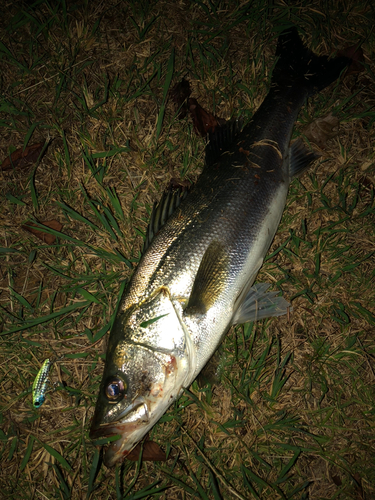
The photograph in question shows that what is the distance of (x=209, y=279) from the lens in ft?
7.29

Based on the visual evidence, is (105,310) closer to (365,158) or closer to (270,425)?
(270,425)

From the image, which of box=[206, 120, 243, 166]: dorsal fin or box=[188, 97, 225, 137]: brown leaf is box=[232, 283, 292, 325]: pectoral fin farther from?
box=[188, 97, 225, 137]: brown leaf

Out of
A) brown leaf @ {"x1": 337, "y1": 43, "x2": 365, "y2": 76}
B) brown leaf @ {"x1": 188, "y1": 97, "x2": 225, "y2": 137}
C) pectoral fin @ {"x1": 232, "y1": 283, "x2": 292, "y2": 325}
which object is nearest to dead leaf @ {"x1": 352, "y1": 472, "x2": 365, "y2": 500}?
pectoral fin @ {"x1": 232, "y1": 283, "x2": 292, "y2": 325}

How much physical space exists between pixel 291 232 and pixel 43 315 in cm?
228

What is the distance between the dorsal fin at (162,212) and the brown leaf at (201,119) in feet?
2.69

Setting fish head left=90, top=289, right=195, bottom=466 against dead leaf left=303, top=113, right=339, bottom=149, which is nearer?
fish head left=90, top=289, right=195, bottom=466

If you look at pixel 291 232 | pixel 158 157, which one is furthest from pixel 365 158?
pixel 158 157

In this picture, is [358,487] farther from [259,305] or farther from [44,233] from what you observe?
[44,233]

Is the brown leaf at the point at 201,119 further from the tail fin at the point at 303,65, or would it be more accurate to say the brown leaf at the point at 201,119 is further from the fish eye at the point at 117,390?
the fish eye at the point at 117,390

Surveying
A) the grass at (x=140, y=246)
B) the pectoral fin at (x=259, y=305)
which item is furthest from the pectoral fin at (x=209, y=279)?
the grass at (x=140, y=246)

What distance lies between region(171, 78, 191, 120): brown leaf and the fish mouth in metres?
2.48

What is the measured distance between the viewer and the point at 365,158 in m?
3.06

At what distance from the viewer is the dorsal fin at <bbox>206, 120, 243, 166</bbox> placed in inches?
105

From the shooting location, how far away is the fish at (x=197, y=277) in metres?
2.15
